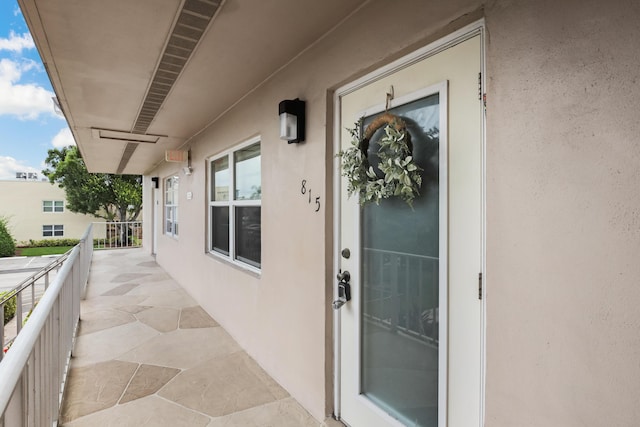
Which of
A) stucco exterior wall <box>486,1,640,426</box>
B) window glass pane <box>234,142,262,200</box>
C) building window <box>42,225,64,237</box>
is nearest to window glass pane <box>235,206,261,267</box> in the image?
window glass pane <box>234,142,262,200</box>

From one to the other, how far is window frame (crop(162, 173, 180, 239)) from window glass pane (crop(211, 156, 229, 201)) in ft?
6.62

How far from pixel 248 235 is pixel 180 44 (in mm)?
1820

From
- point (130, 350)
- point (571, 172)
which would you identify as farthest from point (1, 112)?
point (571, 172)

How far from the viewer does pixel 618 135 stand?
93 centimetres

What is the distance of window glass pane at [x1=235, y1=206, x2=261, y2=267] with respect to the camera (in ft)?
10.5

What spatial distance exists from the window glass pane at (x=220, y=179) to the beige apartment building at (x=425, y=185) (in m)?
0.66

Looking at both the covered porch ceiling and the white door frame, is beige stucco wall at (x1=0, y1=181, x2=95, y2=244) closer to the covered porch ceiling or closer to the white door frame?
the covered porch ceiling

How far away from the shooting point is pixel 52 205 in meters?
20.2

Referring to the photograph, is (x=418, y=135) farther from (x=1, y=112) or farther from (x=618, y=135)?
(x=1, y=112)

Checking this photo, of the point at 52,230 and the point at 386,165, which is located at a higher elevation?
the point at 386,165

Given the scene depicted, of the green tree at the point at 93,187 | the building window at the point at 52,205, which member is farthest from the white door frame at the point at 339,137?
the building window at the point at 52,205

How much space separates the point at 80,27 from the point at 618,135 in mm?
2590

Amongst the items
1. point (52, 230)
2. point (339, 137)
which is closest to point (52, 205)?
point (52, 230)

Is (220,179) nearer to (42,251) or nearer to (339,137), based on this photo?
(339,137)
